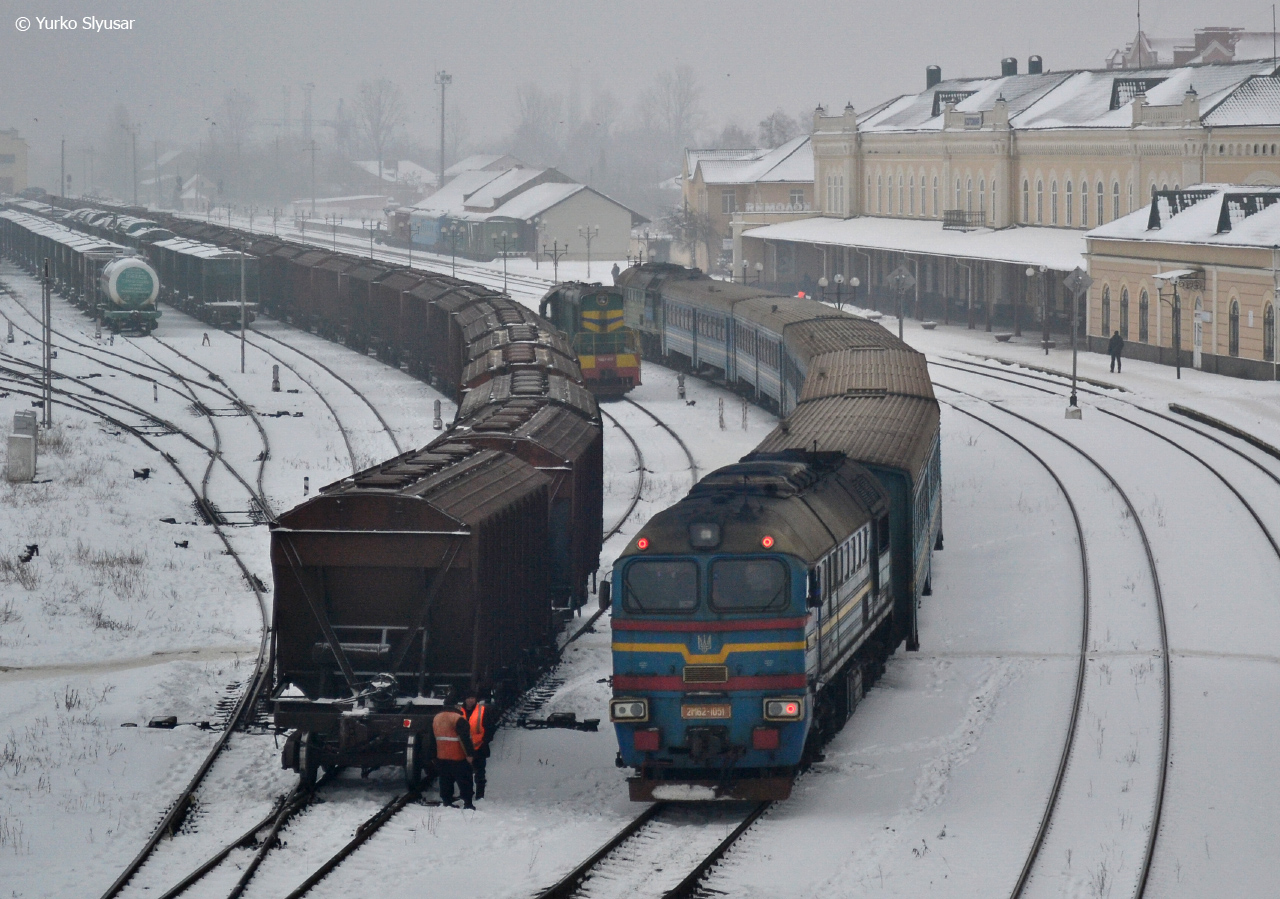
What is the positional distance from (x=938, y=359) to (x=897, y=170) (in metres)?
27.0

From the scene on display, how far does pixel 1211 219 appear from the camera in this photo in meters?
51.6

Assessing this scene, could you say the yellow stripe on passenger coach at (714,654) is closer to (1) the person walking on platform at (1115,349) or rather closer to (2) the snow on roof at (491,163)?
(1) the person walking on platform at (1115,349)

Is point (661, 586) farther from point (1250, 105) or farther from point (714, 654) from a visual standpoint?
point (1250, 105)

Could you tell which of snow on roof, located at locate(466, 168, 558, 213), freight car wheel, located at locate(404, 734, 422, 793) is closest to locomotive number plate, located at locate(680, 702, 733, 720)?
freight car wheel, located at locate(404, 734, 422, 793)

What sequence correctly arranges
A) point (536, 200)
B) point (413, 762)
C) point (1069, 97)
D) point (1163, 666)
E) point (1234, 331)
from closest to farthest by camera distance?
point (413, 762)
point (1163, 666)
point (1234, 331)
point (1069, 97)
point (536, 200)

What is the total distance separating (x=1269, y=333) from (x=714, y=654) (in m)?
36.9

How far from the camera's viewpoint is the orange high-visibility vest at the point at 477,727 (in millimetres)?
16516

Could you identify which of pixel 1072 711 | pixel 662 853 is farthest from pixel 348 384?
pixel 662 853

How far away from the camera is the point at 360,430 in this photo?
4238cm

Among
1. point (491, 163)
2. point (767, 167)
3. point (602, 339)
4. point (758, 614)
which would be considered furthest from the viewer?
point (491, 163)

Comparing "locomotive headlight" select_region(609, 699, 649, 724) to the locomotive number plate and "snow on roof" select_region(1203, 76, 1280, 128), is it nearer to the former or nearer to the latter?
the locomotive number plate

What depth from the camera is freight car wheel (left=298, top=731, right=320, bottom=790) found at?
55.6ft

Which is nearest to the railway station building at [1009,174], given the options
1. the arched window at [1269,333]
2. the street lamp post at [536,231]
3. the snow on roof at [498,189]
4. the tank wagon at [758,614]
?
the arched window at [1269,333]

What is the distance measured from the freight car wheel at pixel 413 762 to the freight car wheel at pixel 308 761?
90 cm
